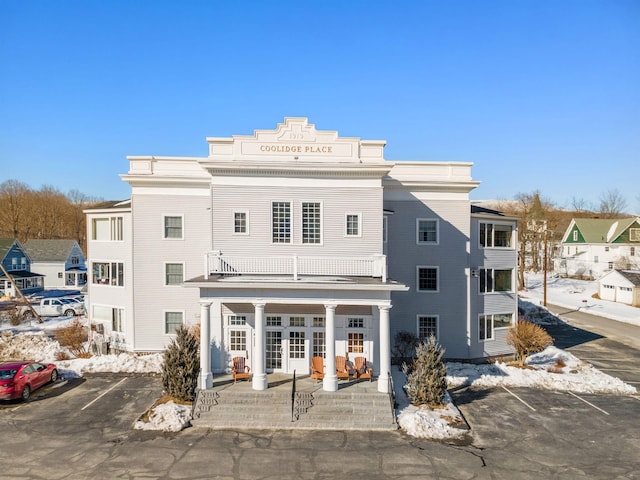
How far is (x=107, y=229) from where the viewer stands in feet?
73.4

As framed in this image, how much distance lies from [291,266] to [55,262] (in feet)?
174

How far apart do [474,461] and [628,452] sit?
507 centimetres

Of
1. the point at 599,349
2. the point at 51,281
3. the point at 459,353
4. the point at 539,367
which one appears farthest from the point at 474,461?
the point at 51,281

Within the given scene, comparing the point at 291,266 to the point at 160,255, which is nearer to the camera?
the point at 291,266

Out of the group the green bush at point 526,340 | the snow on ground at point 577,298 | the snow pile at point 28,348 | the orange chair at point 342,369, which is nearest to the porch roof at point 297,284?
the orange chair at point 342,369

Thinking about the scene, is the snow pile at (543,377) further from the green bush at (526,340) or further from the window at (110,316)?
the window at (110,316)

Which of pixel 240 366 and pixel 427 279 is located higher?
pixel 427 279

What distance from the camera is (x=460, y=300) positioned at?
20984 millimetres

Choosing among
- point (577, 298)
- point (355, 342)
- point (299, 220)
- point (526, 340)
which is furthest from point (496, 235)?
point (577, 298)

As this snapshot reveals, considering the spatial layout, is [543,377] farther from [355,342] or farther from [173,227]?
[173,227]

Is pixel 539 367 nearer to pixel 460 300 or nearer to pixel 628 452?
pixel 460 300

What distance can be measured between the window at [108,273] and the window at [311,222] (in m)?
11.3

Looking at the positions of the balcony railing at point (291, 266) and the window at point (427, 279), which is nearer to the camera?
the balcony railing at point (291, 266)

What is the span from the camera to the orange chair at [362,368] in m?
16.0
